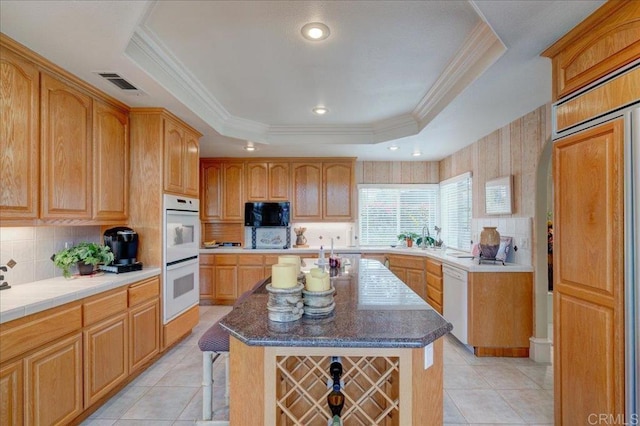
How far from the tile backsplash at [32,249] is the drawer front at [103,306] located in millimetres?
574

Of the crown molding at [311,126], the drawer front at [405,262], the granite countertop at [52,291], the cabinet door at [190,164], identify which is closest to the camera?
the granite countertop at [52,291]

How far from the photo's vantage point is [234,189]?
514 cm

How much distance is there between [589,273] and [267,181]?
4.25 meters

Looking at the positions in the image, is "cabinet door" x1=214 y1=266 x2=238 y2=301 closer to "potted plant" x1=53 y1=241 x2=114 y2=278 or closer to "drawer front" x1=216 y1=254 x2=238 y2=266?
"drawer front" x1=216 y1=254 x2=238 y2=266

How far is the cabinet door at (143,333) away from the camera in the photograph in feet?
8.30

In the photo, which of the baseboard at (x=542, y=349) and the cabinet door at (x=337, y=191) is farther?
the cabinet door at (x=337, y=191)

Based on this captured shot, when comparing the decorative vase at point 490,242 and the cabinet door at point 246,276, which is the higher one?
the decorative vase at point 490,242

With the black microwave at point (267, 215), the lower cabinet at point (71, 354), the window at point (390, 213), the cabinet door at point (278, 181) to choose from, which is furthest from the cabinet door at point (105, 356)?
the window at point (390, 213)

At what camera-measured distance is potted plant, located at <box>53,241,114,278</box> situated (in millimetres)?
2260

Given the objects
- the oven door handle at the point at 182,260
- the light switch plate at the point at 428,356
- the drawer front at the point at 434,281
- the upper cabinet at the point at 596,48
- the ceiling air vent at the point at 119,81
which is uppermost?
the ceiling air vent at the point at 119,81

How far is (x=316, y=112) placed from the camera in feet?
11.5

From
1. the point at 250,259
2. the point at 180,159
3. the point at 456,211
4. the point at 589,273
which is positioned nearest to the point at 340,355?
the point at 589,273

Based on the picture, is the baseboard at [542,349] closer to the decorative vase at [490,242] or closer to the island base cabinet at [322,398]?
the decorative vase at [490,242]

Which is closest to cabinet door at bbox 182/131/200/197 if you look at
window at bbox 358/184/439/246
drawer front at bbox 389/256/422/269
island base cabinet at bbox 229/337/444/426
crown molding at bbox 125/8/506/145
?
crown molding at bbox 125/8/506/145
